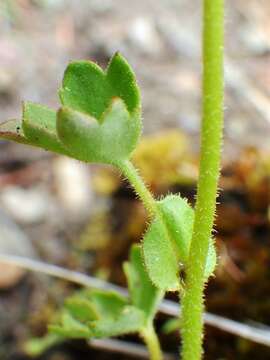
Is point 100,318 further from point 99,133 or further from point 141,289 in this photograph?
point 99,133

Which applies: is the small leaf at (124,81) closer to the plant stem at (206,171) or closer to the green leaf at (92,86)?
the green leaf at (92,86)

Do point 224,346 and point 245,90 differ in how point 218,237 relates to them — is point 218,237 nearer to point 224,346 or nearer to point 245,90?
point 224,346

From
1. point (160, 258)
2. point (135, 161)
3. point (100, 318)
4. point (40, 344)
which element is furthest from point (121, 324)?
point (135, 161)

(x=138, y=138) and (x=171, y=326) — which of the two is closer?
(x=138, y=138)

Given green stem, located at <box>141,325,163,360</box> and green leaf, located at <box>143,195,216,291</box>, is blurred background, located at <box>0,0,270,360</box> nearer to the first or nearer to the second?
green stem, located at <box>141,325,163,360</box>

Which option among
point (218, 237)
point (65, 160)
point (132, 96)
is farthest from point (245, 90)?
point (132, 96)

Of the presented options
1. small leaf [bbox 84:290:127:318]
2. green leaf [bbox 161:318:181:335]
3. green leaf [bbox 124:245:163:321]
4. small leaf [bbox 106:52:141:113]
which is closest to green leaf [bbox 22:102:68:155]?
small leaf [bbox 106:52:141:113]
